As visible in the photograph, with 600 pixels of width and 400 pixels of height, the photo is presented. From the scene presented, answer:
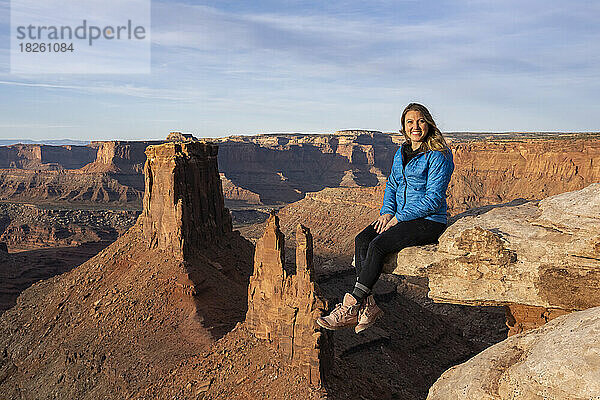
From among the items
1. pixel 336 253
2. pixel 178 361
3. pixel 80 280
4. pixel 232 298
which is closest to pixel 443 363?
pixel 232 298

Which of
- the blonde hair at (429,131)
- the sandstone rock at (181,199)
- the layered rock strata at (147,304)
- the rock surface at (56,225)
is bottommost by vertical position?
the rock surface at (56,225)

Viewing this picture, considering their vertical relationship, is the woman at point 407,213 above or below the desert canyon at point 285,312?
above

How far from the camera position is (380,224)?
812 cm

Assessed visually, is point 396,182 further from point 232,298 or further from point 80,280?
point 80,280

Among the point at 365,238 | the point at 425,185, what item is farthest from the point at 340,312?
the point at 425,185

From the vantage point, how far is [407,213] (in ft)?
25.4

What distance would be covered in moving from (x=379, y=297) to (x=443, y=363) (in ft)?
24.8

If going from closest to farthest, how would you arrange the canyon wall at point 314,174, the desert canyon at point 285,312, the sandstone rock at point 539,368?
the sandstone rock at point 539,368
the desert canyon at point 285,312
the canyon wall at point 314,174

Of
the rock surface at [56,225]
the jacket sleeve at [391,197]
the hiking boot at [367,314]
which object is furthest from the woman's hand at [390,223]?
the rock surface at [56,225]

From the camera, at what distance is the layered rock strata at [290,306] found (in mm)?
18406

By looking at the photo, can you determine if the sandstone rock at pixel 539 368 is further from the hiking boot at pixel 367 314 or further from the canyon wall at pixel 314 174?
the canyon wall at pixel 314 174

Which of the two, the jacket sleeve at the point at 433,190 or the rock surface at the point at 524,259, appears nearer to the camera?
the rock surface at the point at 524,259

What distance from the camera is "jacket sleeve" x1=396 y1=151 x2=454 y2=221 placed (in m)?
7.60

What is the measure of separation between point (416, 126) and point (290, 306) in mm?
13360
